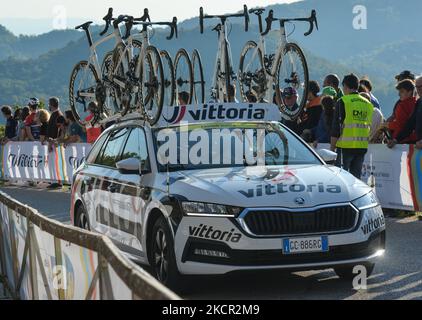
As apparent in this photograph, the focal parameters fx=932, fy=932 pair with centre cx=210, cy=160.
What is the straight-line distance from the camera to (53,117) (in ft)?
76.3

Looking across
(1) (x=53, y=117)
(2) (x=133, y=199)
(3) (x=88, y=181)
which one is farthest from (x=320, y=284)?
(1) (x=53, y=117)

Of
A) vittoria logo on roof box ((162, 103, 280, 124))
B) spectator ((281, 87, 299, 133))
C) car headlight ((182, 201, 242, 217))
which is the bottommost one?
car headlight ((182, 201, 242, 217))

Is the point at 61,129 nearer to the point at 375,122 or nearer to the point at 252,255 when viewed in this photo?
the point at 375,122

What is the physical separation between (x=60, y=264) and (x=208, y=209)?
1999 millimetres

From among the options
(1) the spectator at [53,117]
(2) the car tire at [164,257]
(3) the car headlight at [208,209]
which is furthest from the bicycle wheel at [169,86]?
(1) the spectator at [53,117]

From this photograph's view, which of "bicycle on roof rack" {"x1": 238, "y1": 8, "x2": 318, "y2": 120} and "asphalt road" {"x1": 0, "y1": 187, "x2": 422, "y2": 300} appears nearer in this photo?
"asphalt road" {"x1": 0, "y1": 187, "x2": 422, "y2": 300}

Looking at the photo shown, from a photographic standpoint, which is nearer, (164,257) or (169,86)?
(164,257)

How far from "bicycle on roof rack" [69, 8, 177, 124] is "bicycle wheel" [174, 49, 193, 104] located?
34cm

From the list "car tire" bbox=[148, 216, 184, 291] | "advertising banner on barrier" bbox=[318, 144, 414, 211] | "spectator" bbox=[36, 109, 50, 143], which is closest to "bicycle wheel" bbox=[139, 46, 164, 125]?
"advertising banner on barrier" bbox=[318, 144, 414, 211]

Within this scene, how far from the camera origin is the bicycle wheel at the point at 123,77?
13641mm

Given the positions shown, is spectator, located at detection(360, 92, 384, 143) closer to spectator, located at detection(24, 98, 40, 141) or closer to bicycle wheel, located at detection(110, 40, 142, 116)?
bicycle wheel, located at detection(110, 40, 142, 116)

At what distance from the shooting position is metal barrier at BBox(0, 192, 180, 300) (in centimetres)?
395
